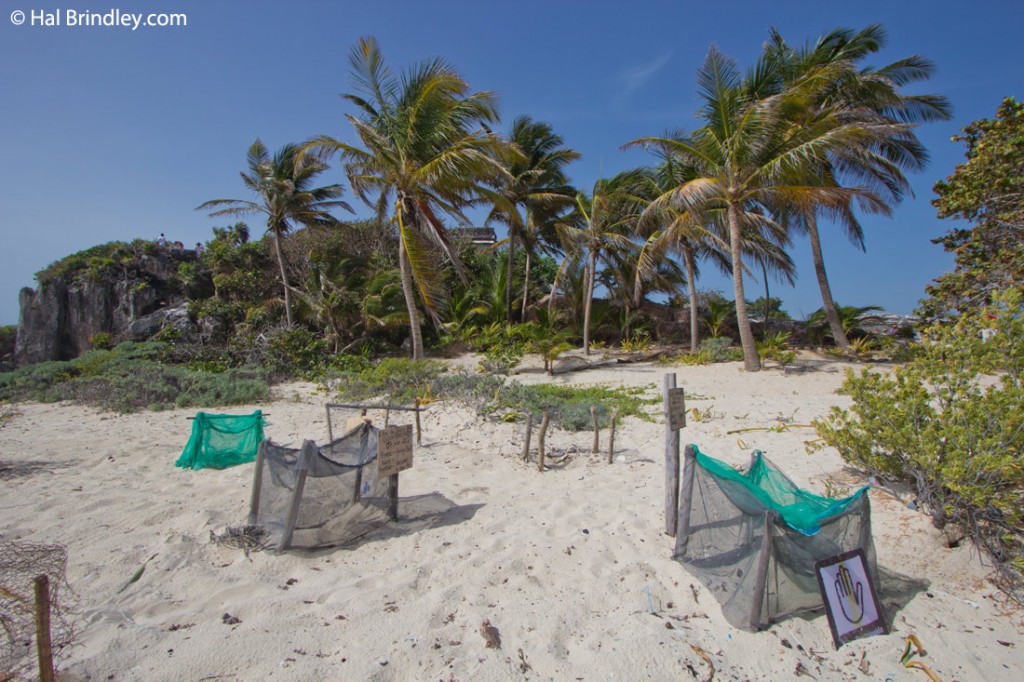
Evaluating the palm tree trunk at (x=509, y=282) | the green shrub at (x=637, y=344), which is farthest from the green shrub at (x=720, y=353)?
the palm tree trunk at (x=509, y=282)

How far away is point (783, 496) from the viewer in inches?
163

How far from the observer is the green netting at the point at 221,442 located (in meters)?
6.53

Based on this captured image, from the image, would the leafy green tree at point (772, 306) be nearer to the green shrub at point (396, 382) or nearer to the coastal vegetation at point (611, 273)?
the coastal vegetation at point (611, 273)

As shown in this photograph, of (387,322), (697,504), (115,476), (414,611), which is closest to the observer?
(414,611)

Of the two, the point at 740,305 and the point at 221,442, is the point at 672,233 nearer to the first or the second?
the point at 740,305

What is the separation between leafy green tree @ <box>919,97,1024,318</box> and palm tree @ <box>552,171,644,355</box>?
9.49 meters

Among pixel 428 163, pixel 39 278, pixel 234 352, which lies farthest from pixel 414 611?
pixel 39 278

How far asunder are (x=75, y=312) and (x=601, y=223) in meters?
19.7

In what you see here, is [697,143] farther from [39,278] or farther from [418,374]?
[39,278]

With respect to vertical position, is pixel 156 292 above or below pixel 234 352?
above

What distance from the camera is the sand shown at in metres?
2.84

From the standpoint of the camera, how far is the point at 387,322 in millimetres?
16750

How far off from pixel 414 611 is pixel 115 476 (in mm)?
5086

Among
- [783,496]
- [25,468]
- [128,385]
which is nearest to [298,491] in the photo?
[783,496]
